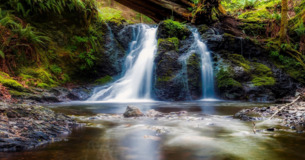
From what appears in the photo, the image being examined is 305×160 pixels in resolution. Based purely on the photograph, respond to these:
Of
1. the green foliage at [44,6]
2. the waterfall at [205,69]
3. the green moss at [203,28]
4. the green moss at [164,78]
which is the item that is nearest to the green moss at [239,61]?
the waterfall at [205,69]

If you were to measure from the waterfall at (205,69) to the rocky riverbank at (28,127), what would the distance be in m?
6.66

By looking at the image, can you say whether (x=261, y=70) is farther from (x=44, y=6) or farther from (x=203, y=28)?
(x=44, y=6)

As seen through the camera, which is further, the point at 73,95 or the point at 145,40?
the point at 145,40

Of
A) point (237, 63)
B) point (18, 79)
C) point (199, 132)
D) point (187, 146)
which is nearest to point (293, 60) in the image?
point (237, 63)

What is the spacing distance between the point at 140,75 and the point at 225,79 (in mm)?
3588

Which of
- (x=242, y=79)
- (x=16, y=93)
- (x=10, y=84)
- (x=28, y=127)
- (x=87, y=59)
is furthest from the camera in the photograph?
(x=87, y=59)

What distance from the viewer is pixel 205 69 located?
9055mm

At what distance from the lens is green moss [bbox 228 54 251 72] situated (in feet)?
30.3

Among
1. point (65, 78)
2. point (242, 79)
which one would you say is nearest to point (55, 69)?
point (65, 78)

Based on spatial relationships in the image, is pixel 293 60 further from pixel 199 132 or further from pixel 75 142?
pixel 75 142

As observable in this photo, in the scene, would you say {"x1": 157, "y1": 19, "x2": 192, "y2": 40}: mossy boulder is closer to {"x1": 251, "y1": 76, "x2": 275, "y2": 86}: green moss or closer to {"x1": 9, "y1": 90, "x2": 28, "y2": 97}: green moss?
{"x1": 251, "y1": 76, "x2": 275, "y2": 86}: green moss

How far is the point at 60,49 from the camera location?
9180 mm

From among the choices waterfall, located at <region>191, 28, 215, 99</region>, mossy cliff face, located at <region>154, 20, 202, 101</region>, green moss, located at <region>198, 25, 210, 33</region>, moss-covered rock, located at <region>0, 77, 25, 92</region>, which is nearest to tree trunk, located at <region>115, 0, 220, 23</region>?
green moss, located at <region>198, 25, 210, 33</region>

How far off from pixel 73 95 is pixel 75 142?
6.04 metres
